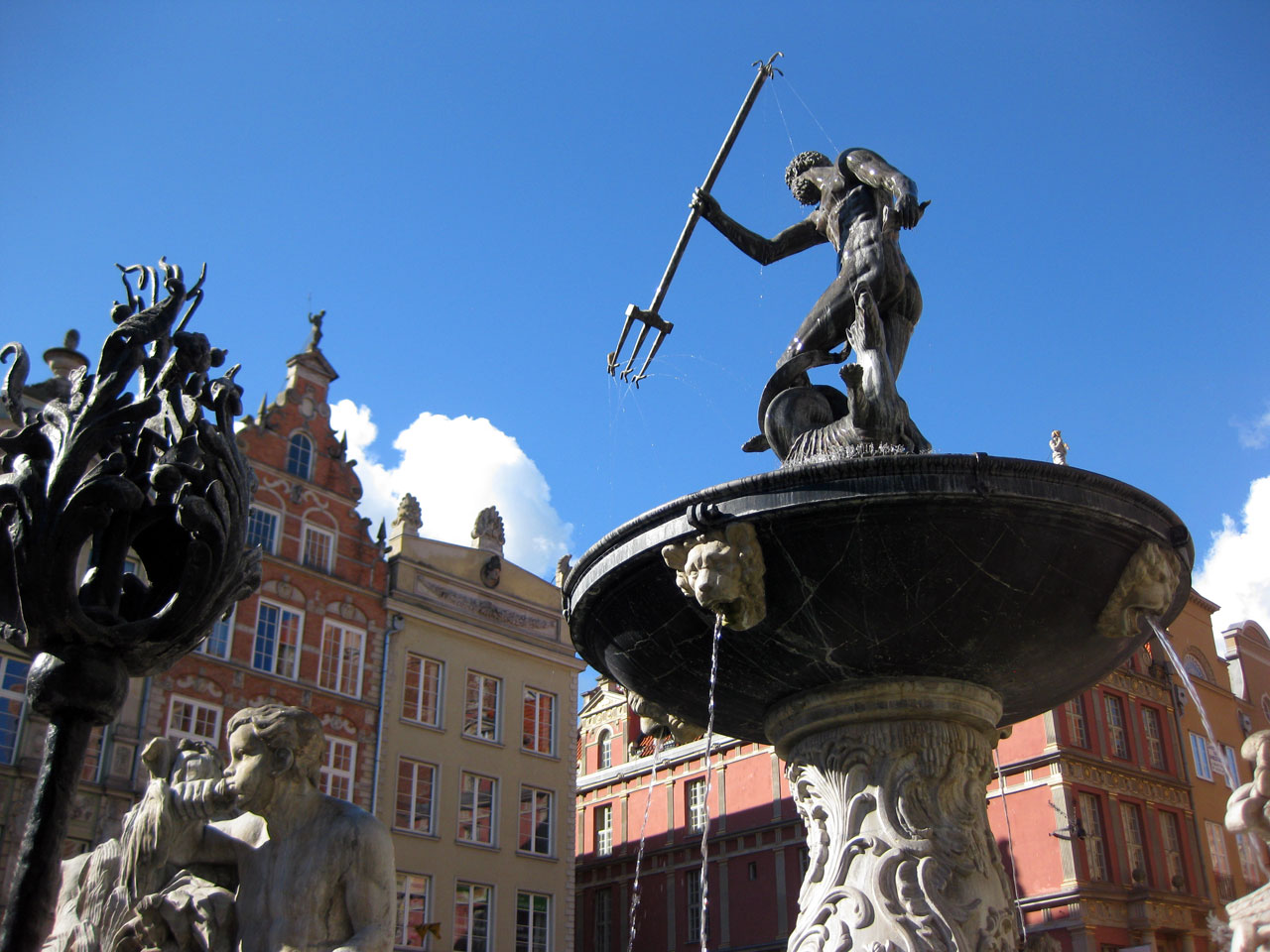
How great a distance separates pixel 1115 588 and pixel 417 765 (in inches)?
958

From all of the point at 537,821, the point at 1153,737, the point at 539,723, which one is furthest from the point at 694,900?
the point at 1153,737

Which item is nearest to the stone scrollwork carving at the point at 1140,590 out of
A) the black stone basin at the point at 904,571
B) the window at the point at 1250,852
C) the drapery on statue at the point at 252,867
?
the black stone basin at the point at 904,571

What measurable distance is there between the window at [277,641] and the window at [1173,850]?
69.3 feet

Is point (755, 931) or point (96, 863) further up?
point (755, 931)

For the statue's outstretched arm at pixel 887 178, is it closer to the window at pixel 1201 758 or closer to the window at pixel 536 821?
the window at pixel 536 821

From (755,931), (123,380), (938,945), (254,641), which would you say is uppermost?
(254,641)

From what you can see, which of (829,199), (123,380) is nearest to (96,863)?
(123,380)

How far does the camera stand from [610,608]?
577 centimetres

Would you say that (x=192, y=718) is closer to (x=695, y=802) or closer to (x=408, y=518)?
(x=408, y=518)

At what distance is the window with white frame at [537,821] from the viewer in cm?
2927

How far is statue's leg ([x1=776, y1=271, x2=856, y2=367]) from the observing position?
6.45 metres

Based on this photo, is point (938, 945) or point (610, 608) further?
point (610, 608)

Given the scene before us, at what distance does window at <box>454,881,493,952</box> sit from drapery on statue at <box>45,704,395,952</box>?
24.7 meters

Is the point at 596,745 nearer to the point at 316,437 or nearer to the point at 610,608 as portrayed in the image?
the point at 316,437
